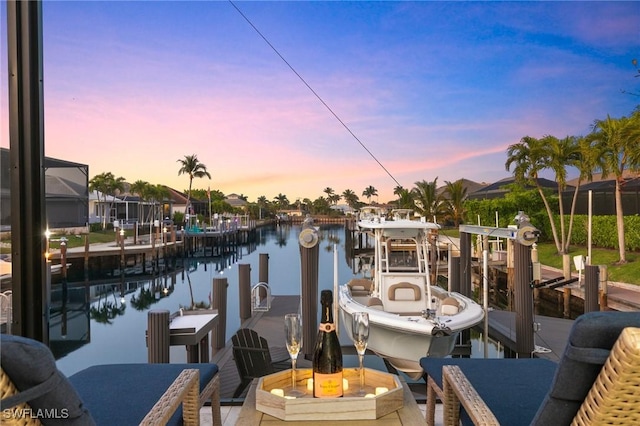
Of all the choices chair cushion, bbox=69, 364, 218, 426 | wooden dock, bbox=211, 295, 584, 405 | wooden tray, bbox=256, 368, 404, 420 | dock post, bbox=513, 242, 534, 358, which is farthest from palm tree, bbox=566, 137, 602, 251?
chair cushion, bbox=69, 364, 218, 426

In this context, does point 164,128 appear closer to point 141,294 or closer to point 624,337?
point 141,294

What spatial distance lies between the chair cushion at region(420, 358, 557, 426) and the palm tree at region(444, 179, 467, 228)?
90.7 feet

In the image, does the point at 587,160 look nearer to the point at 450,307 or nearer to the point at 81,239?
the point at 450,307

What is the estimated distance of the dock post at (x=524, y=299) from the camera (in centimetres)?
469

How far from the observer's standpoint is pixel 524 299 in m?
4.73

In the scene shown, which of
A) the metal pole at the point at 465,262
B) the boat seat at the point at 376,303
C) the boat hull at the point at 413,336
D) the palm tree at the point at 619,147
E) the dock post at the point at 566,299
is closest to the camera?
the boat hull at the point at 413,336

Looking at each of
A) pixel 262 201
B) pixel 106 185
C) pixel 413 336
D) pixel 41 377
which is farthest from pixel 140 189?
pixel 262 201

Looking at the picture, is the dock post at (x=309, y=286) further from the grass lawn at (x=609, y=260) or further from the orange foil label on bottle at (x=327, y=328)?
the grass lawn at (x=609, y=260)

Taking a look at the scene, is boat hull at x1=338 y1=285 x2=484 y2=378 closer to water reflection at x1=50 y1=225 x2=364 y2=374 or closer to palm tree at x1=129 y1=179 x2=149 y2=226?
water reflection at x1=50 y1=225 x2=364 y2=374

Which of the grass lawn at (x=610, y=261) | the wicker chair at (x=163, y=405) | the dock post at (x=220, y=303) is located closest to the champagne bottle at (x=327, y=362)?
the wicker chair at (x=163, y=405)

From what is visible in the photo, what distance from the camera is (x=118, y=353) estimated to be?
9508mm

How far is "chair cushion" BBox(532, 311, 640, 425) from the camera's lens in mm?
953

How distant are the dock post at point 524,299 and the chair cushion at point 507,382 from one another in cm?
258

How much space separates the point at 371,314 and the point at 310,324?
86cm
